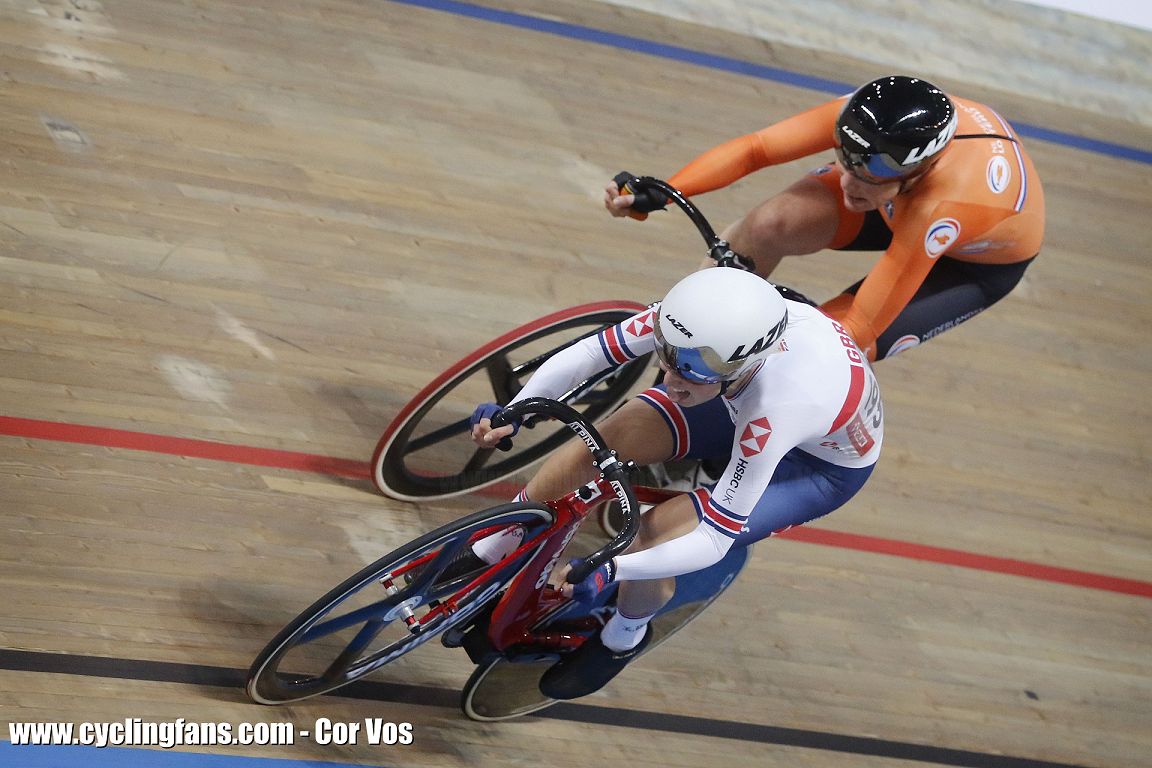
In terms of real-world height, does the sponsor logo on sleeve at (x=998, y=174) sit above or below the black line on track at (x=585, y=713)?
above

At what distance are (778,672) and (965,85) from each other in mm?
3775

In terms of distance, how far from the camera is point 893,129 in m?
2.81

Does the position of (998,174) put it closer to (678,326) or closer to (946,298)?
(946,298)

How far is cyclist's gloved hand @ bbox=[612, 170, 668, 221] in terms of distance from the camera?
3189 millimetres

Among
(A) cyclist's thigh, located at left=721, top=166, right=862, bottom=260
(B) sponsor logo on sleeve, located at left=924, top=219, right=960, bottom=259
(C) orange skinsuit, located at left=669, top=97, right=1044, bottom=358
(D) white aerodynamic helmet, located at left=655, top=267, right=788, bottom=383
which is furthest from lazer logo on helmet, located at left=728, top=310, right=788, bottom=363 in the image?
(A) cyclist's thigh, located at left=721, top=166, right=862, bottom=260

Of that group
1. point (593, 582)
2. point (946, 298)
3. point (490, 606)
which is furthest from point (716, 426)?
point (946, 298)

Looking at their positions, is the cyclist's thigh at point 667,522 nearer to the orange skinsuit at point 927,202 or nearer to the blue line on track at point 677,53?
the orange skinsuit at point 927,202

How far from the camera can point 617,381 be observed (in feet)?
12.3

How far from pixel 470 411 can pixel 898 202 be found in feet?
4.83

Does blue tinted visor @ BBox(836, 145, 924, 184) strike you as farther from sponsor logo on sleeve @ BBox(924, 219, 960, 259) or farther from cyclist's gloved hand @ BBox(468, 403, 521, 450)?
cyclist's gloved hand @ BBox(468, 403, 521, 450)

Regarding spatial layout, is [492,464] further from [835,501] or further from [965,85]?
[965,85]

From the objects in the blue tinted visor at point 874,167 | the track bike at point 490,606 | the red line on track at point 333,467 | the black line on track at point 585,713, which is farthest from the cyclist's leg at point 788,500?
the red line on track at point 333,467

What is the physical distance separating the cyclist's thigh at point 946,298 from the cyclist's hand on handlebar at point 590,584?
3.60ft

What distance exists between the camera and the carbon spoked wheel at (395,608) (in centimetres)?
263
